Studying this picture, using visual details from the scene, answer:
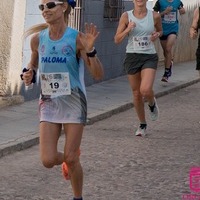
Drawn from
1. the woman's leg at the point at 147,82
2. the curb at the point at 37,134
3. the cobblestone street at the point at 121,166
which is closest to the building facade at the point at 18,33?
the curb at the point at 37,134

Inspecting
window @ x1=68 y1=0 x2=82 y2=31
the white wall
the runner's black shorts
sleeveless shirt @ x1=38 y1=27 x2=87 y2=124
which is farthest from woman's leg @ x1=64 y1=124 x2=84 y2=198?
window @ x1=68 y1=0 x2=82 y2=31

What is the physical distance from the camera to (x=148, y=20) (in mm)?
9906

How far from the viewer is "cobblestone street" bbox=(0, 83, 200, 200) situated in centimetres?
710

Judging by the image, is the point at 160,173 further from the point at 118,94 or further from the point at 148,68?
the point at 118,94

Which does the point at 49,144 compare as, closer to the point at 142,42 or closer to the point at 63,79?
the point at 63,79

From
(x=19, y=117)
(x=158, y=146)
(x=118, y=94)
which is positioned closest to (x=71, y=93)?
(x=158, y=146)

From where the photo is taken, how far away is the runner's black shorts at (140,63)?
32.3 ft

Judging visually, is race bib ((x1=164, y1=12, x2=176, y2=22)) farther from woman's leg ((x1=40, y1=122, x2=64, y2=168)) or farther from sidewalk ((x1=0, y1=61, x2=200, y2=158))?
woman's leg ((x1=40, y1=122, x2=64, y2=168))

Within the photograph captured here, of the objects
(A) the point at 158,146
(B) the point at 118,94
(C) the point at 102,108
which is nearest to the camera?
(A) the point at 158,146

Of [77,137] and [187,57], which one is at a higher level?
[77,137]

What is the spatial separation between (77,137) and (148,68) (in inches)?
147

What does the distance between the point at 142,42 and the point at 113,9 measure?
675cm

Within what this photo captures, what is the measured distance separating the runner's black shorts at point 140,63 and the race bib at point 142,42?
0.11 m

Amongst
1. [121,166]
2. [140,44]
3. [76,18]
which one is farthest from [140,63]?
[76,18]
